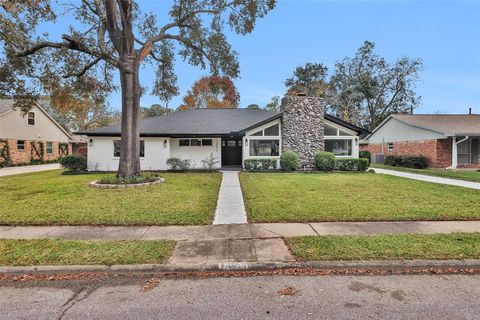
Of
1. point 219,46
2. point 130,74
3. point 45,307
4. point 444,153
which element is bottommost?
point 45,307

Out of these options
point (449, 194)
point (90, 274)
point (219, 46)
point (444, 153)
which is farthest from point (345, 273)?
point (444, 153)

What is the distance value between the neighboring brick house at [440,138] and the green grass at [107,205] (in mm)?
17706

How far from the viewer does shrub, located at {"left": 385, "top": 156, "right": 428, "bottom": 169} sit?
20984mm

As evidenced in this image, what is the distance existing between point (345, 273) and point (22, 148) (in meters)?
29.4

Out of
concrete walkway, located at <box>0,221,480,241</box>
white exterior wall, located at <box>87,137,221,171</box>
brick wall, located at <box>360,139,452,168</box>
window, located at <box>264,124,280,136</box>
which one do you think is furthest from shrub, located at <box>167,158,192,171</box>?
brick wall, located at <box>360,139,452,168</box>

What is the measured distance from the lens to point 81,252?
4.55 meters

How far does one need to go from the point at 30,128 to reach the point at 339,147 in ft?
87.5

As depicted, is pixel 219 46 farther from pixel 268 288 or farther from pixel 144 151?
pixel 268 288

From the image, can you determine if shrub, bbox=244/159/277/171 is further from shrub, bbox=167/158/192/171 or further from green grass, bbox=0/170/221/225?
green grass, bbox=0/170/221/225

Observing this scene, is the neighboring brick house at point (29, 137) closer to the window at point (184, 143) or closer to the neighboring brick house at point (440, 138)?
the window at point (184, 143)

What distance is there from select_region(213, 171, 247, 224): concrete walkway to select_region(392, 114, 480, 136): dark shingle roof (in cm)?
1710

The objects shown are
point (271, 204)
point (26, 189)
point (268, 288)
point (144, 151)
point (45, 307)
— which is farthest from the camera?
point (144, 151)

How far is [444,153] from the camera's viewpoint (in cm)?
2033

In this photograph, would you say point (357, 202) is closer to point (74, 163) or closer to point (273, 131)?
point (273, 131)
